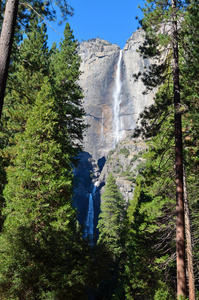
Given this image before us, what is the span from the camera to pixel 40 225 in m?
8.19

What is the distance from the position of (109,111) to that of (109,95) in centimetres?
856

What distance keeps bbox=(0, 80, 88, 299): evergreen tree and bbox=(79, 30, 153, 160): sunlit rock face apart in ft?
296

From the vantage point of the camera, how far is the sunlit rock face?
102 m

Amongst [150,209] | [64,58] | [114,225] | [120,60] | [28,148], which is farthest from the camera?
[120,60]

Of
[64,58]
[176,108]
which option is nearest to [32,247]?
[176,108]

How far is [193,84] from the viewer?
7957 millimetres

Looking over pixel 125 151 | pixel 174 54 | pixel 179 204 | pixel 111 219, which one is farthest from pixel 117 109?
Result: pixel 179 204

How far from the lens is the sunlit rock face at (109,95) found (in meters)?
102

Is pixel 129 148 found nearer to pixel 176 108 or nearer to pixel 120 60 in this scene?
pixel 120 60

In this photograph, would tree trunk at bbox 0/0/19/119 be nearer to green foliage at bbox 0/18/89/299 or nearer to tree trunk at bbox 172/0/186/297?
green foliage at bbox 0/18/89/299

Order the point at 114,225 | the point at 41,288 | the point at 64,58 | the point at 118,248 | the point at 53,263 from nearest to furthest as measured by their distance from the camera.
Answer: the point at 41,288
the point at 53,263
the point at 64,58
the point at 118,248
the point at 114,225

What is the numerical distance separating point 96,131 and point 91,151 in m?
10.1

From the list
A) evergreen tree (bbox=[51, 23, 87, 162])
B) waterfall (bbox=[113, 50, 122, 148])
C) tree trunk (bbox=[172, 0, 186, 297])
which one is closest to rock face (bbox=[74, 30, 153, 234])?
waterfall (bbox=[113, 50, 122, 148])

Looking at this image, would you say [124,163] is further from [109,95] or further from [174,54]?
[174,54]
